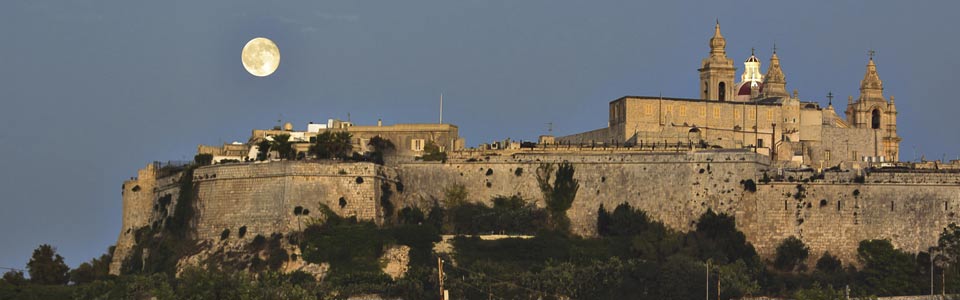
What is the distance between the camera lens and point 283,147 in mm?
96875

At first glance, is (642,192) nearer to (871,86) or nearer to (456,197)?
(456,197)

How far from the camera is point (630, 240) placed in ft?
295

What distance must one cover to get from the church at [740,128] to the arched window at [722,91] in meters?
0.05

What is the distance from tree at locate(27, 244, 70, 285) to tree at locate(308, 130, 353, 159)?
11.7 m

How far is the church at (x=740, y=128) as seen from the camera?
97.6m

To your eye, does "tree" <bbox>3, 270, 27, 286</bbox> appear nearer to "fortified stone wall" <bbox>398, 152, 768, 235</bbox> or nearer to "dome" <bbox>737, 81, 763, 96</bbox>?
"fortified stone wall" <bbox>398, 152, 768, 235</bbox>

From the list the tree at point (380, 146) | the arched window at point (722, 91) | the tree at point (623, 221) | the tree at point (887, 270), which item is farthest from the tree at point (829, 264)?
the tree at point (380, 146)

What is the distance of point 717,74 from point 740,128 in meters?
6.46

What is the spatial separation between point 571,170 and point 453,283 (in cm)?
940

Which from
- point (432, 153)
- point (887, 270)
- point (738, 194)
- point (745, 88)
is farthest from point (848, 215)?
point (745, 88)

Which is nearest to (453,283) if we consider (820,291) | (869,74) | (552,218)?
(552,218)

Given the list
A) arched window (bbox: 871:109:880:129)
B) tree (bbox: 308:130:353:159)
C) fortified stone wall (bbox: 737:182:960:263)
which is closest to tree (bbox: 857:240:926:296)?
fortified stone wall (bbox: 737:182:960:263)

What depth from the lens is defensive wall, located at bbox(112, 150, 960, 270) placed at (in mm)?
88750

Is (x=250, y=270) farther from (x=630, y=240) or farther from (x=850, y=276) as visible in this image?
(x=850, y=276)
